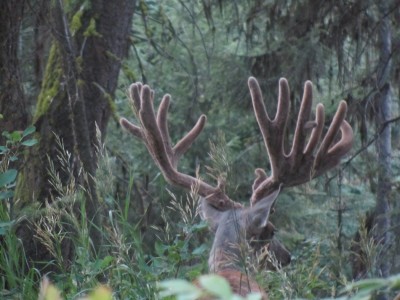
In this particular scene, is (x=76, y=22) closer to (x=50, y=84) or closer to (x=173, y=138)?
(x=50, y=84)

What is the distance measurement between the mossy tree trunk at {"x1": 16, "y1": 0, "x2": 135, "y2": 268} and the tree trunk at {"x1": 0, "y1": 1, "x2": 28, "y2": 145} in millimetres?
707

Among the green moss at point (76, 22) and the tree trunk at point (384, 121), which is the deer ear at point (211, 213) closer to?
the green moss at point (76, 22)

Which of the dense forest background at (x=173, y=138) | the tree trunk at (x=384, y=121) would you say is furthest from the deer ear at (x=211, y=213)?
the tree trunk at (x=384, y=121)

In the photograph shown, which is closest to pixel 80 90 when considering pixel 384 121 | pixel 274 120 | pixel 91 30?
pixel 91 30

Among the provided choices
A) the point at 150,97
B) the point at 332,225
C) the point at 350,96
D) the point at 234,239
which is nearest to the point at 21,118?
the point at 150,97

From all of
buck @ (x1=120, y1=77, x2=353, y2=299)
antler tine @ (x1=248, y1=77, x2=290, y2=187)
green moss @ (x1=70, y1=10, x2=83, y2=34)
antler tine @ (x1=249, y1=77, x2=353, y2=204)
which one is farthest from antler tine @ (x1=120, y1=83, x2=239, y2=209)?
green moss @ (x1=70, y1=10, x2=83, y2=34)

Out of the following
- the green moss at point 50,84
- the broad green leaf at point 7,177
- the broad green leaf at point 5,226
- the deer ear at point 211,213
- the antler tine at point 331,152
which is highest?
the green moss at point 50,84

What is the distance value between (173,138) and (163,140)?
20.4 feet

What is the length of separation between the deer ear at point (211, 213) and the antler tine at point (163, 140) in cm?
3

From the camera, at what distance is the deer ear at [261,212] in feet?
20.0

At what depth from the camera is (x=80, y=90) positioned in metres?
6.07

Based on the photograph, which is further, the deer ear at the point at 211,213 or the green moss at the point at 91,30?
the green moss at the point at 91,30

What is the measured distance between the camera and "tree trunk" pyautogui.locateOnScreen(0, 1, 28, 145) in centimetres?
495

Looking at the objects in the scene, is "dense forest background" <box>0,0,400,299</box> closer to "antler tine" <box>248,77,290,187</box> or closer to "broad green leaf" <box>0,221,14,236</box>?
"broad green leaf" <box>0,221,14,236</box>
